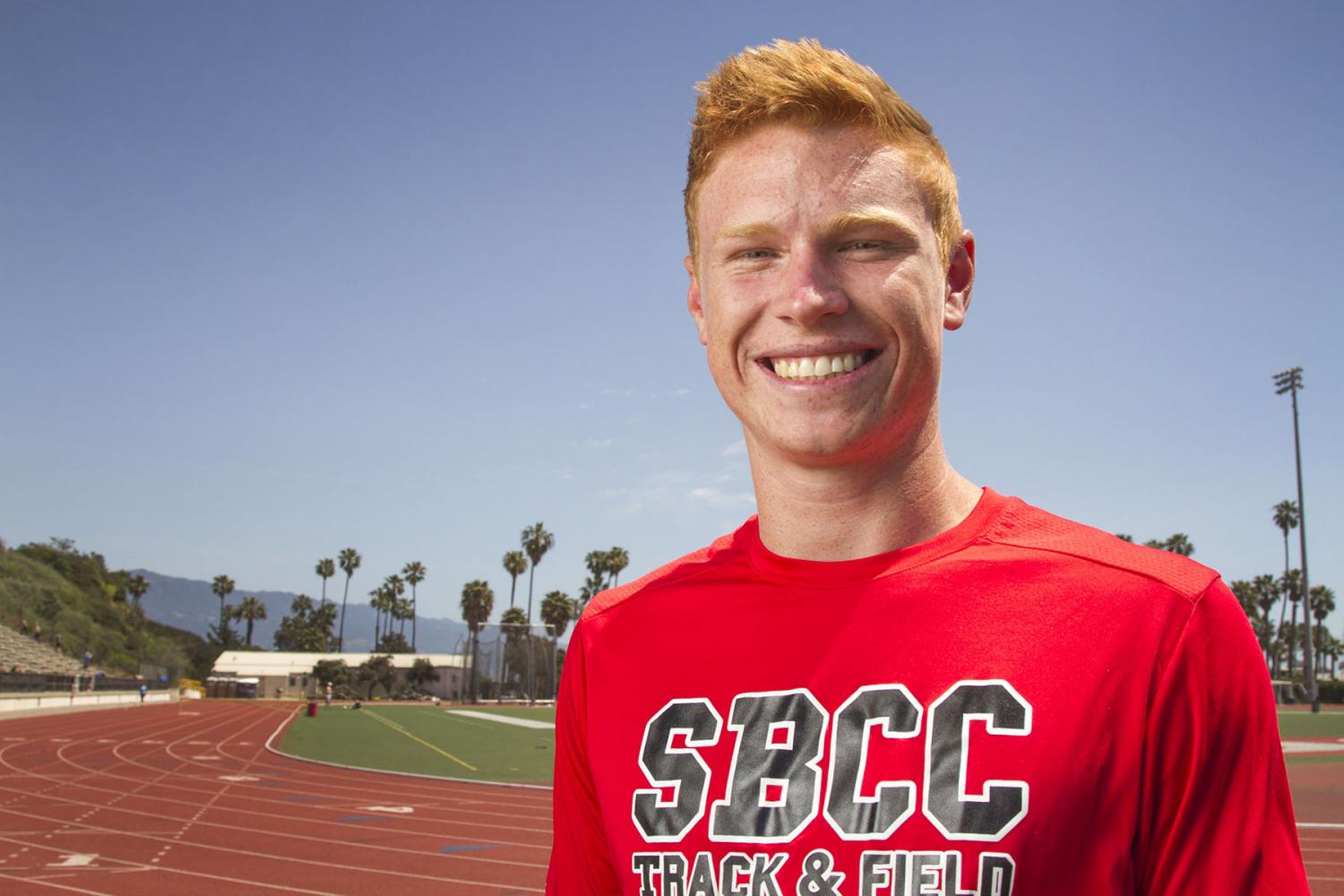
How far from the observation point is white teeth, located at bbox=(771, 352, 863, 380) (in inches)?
65.4

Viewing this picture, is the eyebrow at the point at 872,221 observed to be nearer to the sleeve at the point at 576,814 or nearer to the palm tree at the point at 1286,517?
the sleeve at the point at 576,814

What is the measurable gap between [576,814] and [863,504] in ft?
2.77

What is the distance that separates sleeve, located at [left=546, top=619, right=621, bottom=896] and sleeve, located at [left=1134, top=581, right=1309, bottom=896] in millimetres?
961

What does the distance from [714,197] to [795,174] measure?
0.18 metres

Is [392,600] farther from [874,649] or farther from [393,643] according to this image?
[874,649]

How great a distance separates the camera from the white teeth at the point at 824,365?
1662mm

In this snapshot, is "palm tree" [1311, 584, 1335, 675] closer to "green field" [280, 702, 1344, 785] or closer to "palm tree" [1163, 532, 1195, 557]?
"palm tree" [1163, 532, 1195, 557]

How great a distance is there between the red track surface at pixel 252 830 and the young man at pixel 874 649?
10.2 m

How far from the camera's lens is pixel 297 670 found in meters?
82.8

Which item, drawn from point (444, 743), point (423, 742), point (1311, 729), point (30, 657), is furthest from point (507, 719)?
point (30, 657)

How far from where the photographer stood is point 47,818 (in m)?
15.6

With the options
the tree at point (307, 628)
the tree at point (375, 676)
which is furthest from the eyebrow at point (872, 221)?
the tree at point (307, 628)

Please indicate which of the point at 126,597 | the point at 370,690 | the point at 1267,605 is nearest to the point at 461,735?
the point at 370,690

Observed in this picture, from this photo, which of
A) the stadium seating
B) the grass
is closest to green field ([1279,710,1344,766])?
the grass
